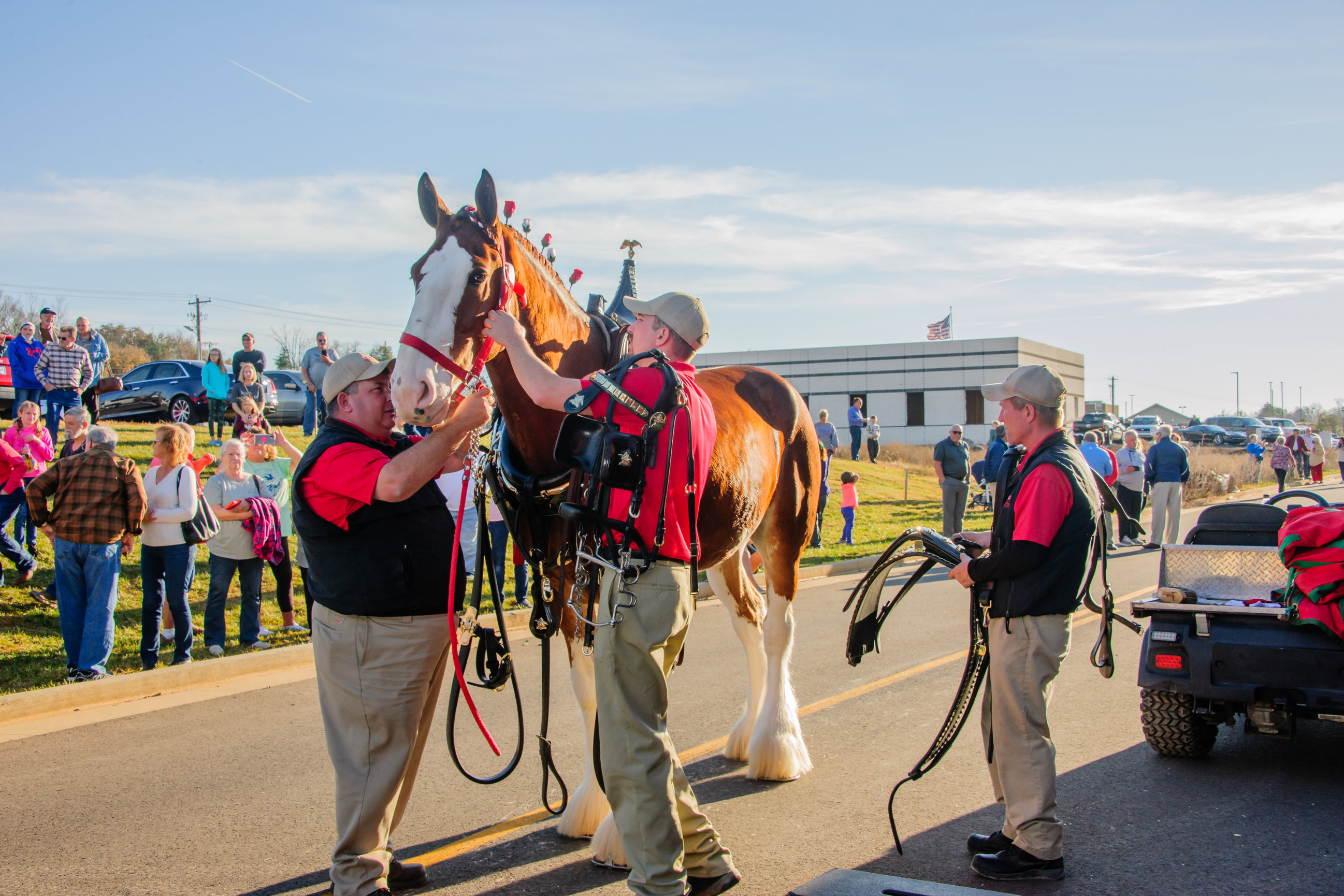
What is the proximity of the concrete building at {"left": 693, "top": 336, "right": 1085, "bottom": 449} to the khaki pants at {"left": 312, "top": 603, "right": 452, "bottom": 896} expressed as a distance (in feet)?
150

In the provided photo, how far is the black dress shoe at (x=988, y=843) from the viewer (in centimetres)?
392

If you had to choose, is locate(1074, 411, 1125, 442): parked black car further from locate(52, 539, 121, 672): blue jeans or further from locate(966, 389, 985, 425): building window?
locate(52, 539, 121, 672): blue jeans

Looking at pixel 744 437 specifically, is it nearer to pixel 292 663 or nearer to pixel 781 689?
pixel 781 689

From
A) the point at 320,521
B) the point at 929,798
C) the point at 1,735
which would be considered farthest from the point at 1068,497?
the point at 1,735

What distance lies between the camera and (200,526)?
7.77 meters

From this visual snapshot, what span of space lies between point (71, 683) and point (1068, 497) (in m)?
6.75

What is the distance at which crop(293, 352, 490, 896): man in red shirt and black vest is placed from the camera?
3400 mm

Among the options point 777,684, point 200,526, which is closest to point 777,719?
point 777,684

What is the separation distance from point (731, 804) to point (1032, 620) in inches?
73.2

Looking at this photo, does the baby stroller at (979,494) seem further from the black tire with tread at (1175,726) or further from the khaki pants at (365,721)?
the khaki pants at (365,721)

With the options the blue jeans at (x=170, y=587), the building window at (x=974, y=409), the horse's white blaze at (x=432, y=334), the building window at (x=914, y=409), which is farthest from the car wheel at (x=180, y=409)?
the building window at (x=974, y=409)

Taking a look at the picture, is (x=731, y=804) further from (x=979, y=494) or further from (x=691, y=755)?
(x=979, y=494)

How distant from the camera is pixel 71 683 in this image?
265 inches

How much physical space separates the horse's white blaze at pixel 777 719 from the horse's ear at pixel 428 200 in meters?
2.84
